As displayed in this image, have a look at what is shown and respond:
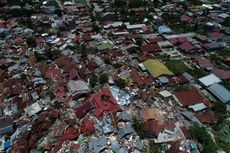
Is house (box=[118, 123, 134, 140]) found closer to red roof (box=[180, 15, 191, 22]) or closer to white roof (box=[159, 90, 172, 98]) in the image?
white roof (box=[159, 90, 172, 98])

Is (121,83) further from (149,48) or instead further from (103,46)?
(103,46)

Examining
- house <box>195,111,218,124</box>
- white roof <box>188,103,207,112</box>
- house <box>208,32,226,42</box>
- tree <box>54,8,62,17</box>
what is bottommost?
house <box>195,111,218,124</box>

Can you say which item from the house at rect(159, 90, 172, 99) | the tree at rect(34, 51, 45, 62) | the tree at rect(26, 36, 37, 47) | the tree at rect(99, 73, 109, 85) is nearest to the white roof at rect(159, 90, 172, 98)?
the house at rect(159, 90, 172, 99)

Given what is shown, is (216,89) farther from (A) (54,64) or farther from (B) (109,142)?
(A) (54,64)

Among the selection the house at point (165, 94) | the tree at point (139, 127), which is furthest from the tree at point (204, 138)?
the house at point (165, 94)

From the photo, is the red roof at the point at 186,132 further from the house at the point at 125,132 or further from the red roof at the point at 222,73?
the red roof at the point at 222,73

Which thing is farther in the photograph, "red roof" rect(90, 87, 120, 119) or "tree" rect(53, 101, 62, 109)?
"tree" rect(53, 101, 62, 109)

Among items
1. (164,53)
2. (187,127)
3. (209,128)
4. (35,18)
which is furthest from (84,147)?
(35,18)
